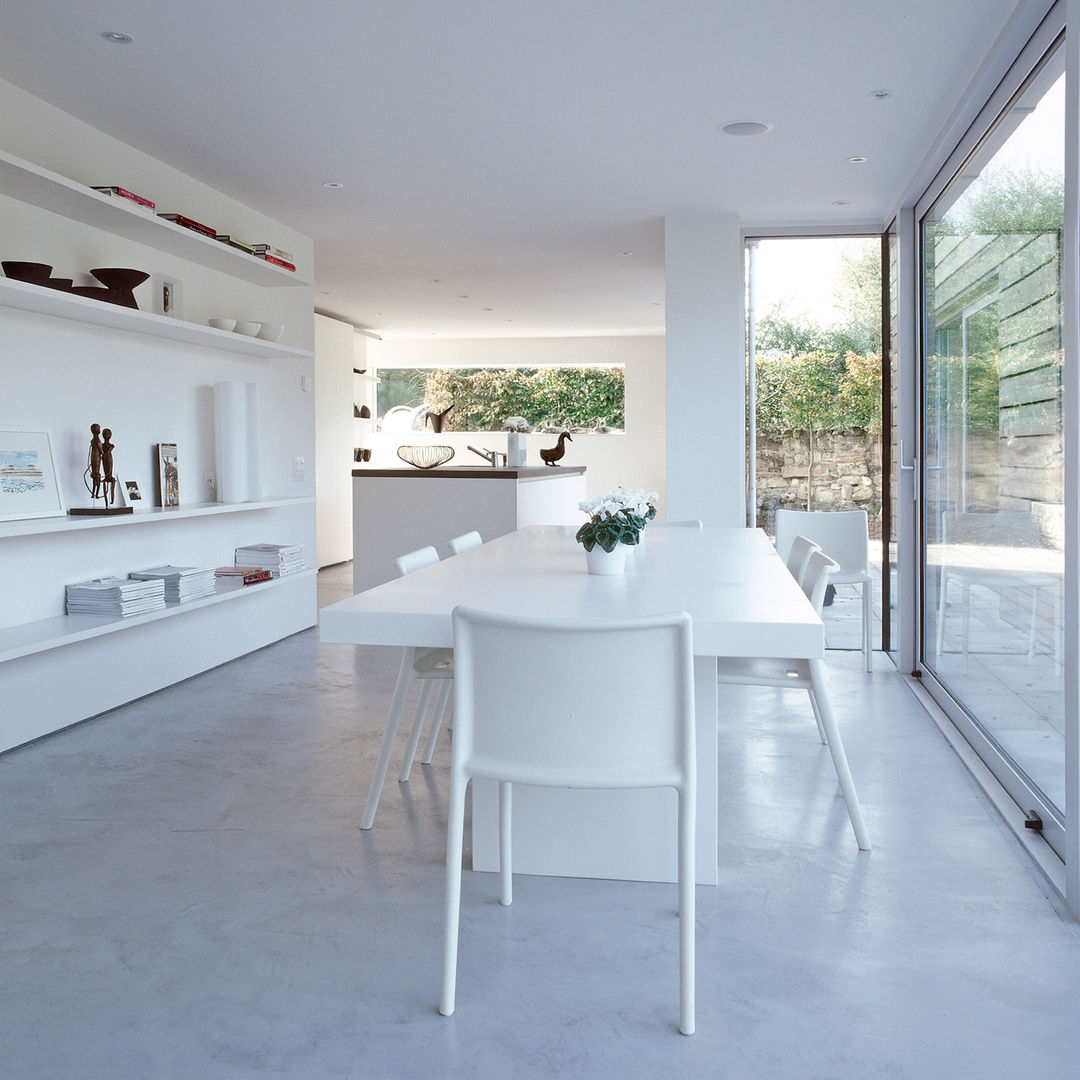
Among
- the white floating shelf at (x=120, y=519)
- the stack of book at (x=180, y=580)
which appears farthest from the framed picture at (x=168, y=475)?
the stack of book at (x=180, y=580)

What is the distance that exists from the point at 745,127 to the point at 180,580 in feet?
9.85

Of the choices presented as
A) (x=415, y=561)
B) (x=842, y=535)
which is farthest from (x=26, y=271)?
(x=842, y=535)

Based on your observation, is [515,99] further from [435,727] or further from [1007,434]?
[435,727]

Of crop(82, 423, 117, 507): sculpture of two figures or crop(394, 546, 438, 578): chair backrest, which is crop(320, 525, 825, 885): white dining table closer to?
crop(394, 546, 438, 578): chair backrest

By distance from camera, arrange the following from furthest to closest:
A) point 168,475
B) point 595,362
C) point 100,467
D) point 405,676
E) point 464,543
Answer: point 595,362, point 168,475, point 100,467, point 464,543, point 405,676

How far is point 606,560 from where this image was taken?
284 cm

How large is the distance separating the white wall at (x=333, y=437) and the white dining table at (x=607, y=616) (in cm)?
665

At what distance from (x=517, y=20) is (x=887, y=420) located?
10.6 feet

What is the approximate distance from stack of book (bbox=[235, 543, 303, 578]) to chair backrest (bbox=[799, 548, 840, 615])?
296cm

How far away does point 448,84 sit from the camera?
3689mm

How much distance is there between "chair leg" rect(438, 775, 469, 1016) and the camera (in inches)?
75.0

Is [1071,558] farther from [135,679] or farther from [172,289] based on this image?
[172,289]

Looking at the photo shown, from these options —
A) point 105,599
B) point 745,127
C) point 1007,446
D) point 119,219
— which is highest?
point 745,127

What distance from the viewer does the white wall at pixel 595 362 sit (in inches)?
466
